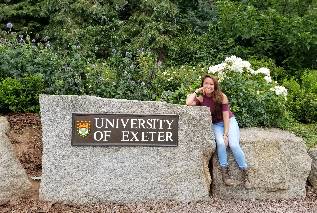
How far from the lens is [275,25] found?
952cm

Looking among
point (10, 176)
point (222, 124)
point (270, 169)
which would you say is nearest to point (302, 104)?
point (270, 169)

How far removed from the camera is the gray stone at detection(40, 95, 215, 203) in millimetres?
5746

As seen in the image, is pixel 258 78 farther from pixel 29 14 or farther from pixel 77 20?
pixel 29 14

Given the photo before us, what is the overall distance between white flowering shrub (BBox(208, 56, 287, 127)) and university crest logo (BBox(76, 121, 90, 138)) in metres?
1.70

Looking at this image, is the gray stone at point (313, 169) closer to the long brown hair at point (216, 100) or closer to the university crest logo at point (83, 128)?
the long brown hair at point (216, 100)

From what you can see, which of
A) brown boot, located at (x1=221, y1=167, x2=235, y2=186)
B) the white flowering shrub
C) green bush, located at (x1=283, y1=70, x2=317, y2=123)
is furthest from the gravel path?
green bush, located at (x1=283, y1=70, x2=317, y2=123)

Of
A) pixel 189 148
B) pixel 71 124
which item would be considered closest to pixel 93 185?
pixel 71 124

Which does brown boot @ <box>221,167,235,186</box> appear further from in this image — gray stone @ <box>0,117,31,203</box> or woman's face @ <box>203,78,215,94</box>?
gray stone @ <box>0,117,31,203</box>

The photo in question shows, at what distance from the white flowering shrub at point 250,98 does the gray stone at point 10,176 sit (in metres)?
2.40

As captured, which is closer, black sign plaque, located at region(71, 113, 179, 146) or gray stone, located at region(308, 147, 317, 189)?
black sign plaque, located at region(71, 113, 179, 146)

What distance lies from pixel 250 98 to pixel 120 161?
1.75m

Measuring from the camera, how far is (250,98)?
662 cm

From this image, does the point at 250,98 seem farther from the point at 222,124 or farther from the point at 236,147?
the point at 236,147

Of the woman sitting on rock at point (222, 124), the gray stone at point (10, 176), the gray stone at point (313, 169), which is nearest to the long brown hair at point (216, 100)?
the woman sitting on rock at point (222, 124)
